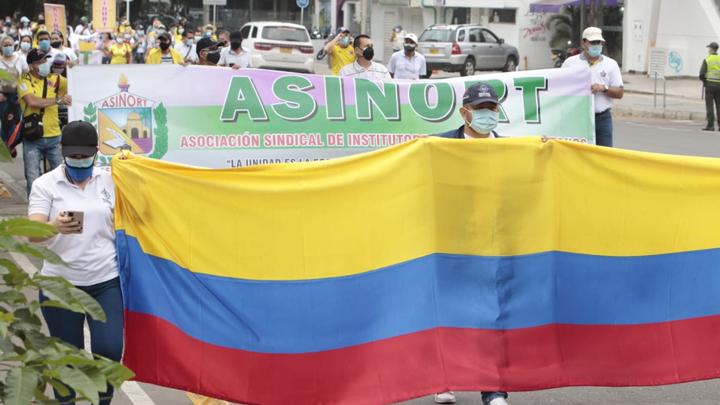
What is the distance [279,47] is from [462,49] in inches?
296

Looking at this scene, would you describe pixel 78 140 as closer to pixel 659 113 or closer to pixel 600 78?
pixel 600 78

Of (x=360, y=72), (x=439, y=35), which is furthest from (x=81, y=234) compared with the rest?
(x=439, y=35)

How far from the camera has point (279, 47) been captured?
3272cm

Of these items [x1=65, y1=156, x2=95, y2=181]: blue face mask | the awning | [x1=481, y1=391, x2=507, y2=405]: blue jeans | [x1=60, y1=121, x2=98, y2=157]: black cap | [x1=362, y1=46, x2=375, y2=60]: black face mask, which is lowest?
[x1=481, y1=391, x2=507, y2=405]: blue jeans

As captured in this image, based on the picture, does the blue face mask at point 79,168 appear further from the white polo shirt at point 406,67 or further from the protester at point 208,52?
the white polo shirt at point 406,67

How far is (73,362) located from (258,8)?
78.6 metres

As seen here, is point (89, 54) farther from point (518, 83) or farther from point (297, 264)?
point (297, 264)

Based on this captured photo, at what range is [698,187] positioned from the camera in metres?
5.94

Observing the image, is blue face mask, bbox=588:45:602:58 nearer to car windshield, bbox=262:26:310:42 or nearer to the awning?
car windshield, bbox=262:26:310:42

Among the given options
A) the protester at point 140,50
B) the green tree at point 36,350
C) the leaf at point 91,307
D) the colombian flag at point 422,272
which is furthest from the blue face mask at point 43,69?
the protester at point 140,50

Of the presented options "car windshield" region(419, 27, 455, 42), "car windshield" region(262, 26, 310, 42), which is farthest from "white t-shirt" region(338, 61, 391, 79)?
"car windshield" region(419, 27, 455, 42)

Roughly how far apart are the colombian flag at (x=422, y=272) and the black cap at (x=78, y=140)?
0.28m

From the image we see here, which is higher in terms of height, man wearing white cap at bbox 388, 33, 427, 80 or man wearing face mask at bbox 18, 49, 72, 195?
man wearing white cap at bbox 388, 33, 427, 80

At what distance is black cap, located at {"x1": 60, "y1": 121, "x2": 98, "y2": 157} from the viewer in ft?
16.9
